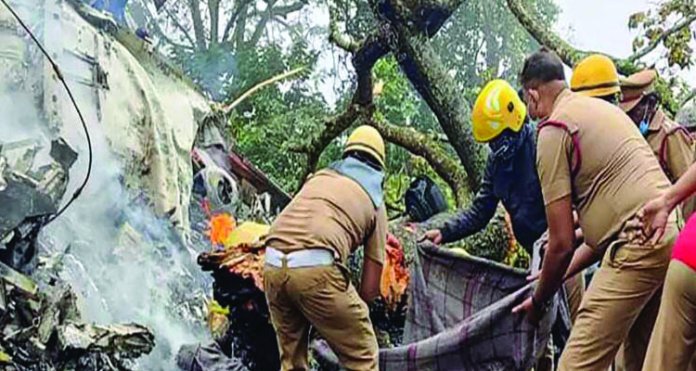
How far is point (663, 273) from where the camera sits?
10.2 ft

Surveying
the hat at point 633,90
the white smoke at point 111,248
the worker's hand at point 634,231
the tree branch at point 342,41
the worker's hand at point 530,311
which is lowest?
the white smoke at point 111,248

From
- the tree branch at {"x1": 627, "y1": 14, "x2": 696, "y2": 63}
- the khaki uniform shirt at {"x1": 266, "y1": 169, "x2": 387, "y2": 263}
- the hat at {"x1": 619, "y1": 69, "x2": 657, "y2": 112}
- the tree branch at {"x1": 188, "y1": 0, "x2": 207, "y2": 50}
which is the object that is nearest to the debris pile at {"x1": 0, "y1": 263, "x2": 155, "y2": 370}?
the khaki uniform shirt at {"x1": 266, "y1": 169, "x2": 387, "y2": 263}

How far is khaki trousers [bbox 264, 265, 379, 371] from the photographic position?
409 centimetres

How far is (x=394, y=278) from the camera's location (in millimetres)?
6031

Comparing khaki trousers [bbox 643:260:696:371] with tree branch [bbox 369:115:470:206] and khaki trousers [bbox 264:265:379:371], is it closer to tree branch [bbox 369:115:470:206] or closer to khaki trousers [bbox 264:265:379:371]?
khaki trousers [bbox 264:265:379:371]

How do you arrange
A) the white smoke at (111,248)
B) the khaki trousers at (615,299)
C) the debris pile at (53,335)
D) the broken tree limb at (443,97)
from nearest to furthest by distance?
1. the khaki trousers at (615,299)
2. the debris pile at (53,335)
3. the white smoke at (111,248)
4. the broken tree limb at (443,97)

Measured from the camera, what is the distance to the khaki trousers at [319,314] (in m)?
4.09

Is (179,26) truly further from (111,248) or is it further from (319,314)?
(319,314)

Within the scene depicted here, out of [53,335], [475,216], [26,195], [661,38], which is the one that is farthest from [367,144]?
[661,38]

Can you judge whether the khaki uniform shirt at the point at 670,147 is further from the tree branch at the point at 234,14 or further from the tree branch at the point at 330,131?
the tree branch at the point at 234,14

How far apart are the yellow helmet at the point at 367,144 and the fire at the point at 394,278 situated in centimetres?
159

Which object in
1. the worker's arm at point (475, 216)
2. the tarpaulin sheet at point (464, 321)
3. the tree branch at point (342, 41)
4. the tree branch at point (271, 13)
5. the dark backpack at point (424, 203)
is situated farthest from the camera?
the tree branch at point (271, 13)

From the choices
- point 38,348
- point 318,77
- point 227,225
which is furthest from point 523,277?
point 318,77

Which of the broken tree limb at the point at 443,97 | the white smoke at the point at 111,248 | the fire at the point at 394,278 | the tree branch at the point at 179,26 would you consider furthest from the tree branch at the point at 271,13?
the fire at the point at 394,278
